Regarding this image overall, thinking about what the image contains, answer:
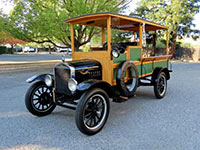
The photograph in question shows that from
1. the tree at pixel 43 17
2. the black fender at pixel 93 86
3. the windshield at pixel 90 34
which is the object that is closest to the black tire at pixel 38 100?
the black fender at pixel 93 86

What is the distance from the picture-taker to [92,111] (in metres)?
3.20

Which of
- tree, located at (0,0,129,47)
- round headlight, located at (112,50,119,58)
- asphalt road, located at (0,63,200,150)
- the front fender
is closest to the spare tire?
round headlight, located at (112,50,119,58)

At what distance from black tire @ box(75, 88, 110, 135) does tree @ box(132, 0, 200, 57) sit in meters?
17.8

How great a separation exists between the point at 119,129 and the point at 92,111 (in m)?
0.63

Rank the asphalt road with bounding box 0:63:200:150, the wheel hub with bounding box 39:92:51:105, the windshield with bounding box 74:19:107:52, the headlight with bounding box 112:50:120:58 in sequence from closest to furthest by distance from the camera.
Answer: the asphalt road with bounding box 0:63:200:150 → the headlight with bounding box 112:50:120:58 → the wheel hub with bounding box 39:92:51:105 → the windshield with bounding box 74:19:107:52

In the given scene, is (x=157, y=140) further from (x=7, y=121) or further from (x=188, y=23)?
(x=188, y=23)

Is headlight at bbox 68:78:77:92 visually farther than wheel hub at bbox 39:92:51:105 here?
No

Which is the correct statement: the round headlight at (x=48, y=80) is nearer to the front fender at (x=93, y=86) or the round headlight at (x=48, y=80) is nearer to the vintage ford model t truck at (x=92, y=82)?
the vintage ford model t truck at (x=92, y=82)

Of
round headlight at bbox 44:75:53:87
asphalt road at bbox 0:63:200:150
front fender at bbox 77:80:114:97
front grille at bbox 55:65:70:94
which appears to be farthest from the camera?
round headlight at bbox 44:75:53:87

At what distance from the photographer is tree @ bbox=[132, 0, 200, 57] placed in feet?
60.3

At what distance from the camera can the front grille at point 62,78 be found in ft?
11.7

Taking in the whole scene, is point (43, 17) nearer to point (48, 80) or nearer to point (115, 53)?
point (48, 80)

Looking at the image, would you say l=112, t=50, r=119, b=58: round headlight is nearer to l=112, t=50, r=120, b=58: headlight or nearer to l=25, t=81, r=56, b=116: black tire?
l=112, t=50, r=120, b=58: headlight

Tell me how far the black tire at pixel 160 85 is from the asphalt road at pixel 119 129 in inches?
12.3
